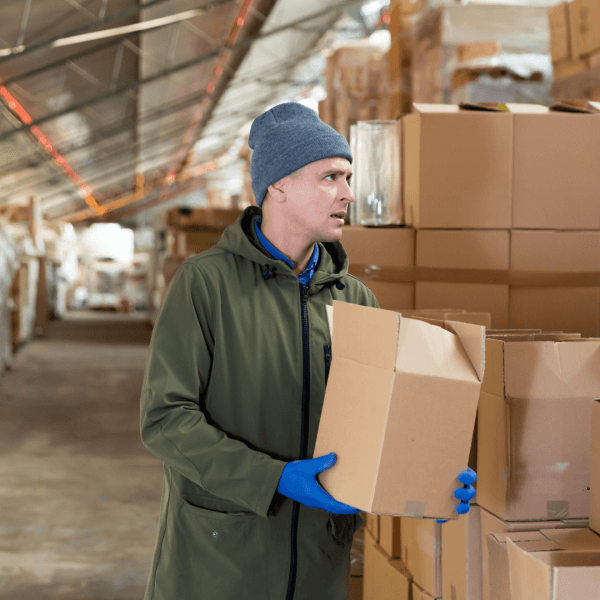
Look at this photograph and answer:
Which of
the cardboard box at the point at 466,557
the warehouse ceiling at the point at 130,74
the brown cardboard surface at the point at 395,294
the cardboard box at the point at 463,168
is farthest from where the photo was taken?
the warehouse ceiling at the point at 130,74

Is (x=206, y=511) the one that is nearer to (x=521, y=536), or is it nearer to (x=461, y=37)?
(x=521, y=536)

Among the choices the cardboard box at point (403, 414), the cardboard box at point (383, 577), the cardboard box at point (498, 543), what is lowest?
the cardboard box at point (383, 577)

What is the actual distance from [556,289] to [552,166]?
1.30 ft

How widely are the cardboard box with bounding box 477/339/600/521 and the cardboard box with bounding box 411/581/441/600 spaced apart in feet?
1.54

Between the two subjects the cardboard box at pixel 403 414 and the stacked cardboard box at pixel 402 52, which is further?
the stacked cardboard box at pixel 402 52

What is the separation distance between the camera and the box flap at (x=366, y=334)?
1115 mm

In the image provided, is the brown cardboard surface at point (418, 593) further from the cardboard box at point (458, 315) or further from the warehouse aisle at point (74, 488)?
the warehouse aisle at point (74, 488)

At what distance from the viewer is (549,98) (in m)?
3.65

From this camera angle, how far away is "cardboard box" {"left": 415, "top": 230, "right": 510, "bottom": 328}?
2215 mm

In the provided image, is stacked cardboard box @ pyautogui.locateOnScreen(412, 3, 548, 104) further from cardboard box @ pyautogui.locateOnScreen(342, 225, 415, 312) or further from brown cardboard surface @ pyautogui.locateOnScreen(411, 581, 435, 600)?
brown cardboard surface @ pyautogui.locateOnScreen(411, 581, 435, 600)

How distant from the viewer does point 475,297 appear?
224 cm

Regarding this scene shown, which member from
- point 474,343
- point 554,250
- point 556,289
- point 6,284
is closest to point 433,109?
point 554,250

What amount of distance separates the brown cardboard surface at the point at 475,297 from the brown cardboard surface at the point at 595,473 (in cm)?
97

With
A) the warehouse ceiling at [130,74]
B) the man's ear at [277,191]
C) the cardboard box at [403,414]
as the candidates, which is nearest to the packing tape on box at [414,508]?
the cardboard box at [403,414]
